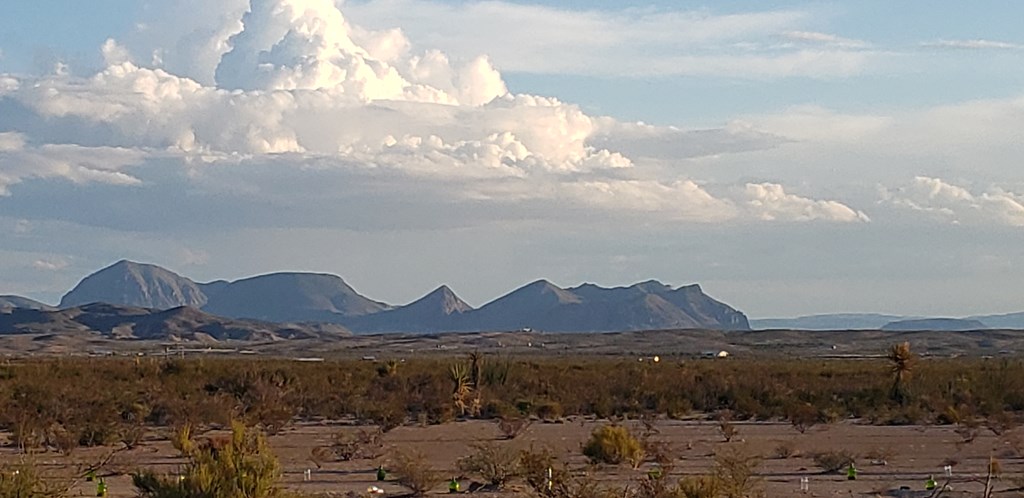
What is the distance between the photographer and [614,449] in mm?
29578

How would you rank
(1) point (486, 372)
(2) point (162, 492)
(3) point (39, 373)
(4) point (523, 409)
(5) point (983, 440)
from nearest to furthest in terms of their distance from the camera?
(2) point (162, 492), (5) point (983, 440), (4) point (523, 409), (1) point (486, 372), (3) point (39, 373)

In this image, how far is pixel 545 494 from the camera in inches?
722

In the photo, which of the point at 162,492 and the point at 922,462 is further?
the point at 922,462

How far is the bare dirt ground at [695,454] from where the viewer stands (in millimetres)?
26234

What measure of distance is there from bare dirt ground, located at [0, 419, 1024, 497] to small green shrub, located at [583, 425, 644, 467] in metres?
0.32

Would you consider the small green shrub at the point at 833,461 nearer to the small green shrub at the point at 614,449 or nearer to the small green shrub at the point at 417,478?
the small green shrub at the point at 614,449

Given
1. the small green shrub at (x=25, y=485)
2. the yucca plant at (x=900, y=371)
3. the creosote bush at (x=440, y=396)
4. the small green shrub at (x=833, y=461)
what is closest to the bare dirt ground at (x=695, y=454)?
the small green shrub at (x=833, y=461)

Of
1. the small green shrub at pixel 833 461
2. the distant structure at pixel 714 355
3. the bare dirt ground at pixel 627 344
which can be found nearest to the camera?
the small green shrub at pixel 833 461

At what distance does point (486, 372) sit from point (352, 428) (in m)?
12.3

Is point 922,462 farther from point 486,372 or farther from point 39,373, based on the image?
point 39,373

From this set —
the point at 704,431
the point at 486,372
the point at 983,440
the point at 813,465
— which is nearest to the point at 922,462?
the point at 813,465

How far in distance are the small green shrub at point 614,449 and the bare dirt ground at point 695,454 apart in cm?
32

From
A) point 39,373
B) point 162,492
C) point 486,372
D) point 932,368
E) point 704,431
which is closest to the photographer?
point 162,492

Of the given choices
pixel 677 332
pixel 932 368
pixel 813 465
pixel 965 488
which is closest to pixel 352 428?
pixel 813 465
